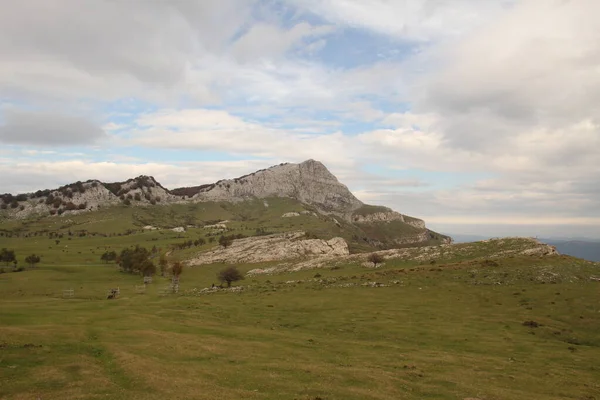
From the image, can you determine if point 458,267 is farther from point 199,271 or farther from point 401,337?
point 199,271

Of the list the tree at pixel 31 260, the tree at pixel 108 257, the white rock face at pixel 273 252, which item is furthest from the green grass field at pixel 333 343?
the tree at pixel 108 257

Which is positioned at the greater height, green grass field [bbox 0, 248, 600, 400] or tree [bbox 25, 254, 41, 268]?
green grass field [bbox 0, 248, 600, 400]

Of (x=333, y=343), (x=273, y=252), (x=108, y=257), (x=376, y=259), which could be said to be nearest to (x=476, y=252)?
(x=376, y=259)

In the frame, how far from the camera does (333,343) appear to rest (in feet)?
149

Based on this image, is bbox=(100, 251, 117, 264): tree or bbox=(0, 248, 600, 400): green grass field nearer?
bbox=(0, 248, 600, 400): green grass field

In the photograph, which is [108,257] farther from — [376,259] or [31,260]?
[376,259]

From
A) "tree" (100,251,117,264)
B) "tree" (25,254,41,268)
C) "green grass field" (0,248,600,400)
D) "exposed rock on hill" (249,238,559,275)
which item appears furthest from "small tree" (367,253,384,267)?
"tree" (25,254,41,268)

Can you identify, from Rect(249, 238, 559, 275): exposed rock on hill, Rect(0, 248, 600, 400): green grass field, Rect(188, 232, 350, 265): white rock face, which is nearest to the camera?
Rect(0, 248, 600, 400): green grass field

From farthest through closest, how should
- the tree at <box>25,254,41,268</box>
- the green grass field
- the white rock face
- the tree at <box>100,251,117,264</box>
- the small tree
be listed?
the tree at <box>100,251,117,264</box>
the white rock face
the tree at <box>25,254,41,268</box>
the small tree
the green grass field

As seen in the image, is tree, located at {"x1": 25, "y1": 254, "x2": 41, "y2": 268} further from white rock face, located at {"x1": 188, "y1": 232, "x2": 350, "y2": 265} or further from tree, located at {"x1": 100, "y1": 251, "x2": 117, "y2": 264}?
white rock face, located at {"x1": 188, "y1": 232, "x2": 350, "y2": 265}

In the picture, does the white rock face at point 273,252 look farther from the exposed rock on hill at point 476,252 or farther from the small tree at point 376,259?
the small tree at point 376,259

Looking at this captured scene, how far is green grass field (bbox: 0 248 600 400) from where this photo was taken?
29.2 m

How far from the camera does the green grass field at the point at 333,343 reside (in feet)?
96.0

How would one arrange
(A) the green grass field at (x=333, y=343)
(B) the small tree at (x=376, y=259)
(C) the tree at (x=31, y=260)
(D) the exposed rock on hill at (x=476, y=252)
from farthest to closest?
(C) the tree at (x=31, y=260), (B) the small tree at (x=376, y=259), (D) the exposed rock on hill at (x=476, y=252), (A) the green grass field at (x=333, y=343)
